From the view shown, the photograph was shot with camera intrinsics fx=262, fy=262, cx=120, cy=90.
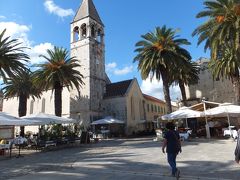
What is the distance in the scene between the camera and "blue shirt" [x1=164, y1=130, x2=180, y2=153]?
820 cm

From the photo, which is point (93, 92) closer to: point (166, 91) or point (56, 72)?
point (56, 72)

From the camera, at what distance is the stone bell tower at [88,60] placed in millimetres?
40250

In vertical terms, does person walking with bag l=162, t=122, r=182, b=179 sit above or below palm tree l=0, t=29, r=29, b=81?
below

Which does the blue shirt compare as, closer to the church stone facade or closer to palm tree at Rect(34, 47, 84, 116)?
palm tree at Rect(34, 47, 84, 116)

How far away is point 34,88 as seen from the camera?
3541cm

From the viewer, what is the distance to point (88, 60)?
40.9 metres

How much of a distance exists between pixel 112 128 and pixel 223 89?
19.4 meters

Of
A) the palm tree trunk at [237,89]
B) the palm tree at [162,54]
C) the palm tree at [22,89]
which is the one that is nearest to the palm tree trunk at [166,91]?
the palm tree at [162,54]

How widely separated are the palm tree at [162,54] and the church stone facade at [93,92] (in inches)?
452

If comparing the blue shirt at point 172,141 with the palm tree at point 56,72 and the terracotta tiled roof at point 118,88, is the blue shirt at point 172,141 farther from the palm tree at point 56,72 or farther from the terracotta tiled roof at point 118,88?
the terracotta tiled roof at point 118,88

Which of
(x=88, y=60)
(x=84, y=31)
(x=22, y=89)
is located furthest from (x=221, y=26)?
(x=84, y=31)

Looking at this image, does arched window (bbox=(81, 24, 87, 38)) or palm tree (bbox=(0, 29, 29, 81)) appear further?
arched window (bbox=(81, 24, 87, 38))

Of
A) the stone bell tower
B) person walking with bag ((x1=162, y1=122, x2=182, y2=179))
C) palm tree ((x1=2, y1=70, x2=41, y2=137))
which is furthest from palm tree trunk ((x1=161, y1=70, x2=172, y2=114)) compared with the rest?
person walking with bag ((x1=162, y1=122, x2=182, y2=179))

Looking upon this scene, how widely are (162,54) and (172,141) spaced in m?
22.1
